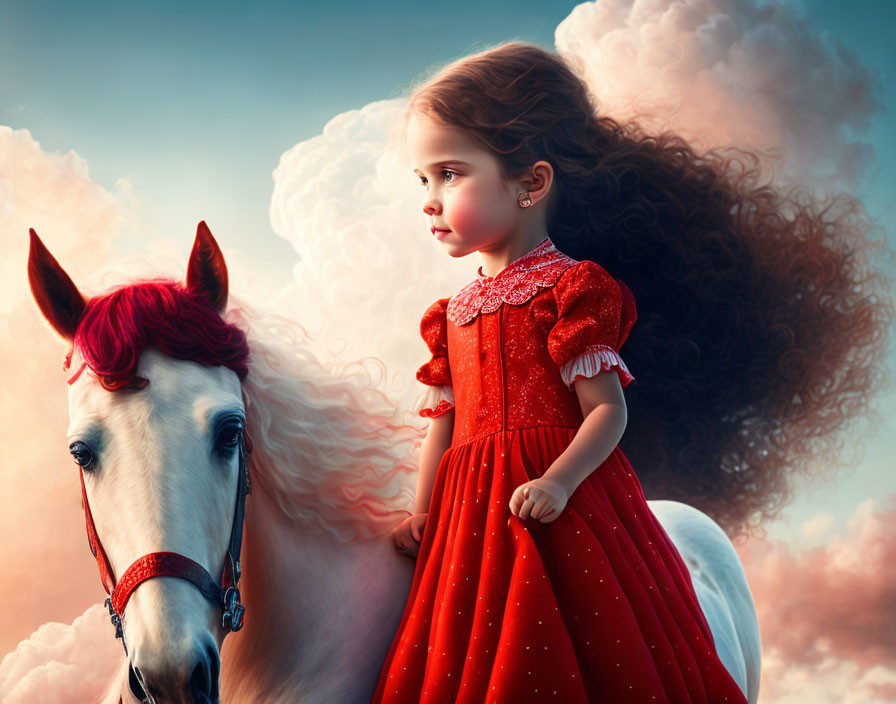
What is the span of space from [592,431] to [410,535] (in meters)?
0.32

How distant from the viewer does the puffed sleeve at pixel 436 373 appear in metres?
1.20

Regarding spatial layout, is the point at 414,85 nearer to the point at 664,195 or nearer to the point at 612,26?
the point at 664,195

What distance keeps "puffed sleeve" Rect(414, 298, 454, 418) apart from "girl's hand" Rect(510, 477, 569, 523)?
0.27m

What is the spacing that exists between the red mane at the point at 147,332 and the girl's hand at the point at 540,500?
39cm

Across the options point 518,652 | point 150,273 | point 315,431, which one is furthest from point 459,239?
point 518,652

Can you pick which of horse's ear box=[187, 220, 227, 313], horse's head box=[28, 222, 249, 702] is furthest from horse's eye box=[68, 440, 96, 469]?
horse's ear box=[187, 220, 227, 313]

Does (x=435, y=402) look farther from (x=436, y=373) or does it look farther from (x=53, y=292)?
(x=53, y=292)

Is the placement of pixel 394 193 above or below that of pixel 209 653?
above

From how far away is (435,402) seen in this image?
3.95ft

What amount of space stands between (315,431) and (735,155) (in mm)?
1033

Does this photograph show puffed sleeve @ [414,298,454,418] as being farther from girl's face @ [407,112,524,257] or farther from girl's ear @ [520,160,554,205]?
girl's ear @ [520,160,554,205]

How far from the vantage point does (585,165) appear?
1283mm

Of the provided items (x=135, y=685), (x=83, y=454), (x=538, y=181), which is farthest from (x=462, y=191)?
(x=135, y=685)

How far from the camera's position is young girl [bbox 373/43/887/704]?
36.0 inches
